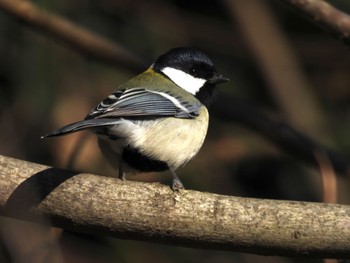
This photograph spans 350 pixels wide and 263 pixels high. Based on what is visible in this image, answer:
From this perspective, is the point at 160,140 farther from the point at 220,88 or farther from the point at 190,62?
the point at 220,88

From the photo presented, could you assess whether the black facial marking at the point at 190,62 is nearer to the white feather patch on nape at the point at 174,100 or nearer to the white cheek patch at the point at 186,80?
the white cheek patch at the point at 186,80

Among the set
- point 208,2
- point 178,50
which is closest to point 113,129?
point 178,50

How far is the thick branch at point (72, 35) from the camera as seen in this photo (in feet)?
10.3

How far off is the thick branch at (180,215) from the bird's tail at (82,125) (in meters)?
0.14

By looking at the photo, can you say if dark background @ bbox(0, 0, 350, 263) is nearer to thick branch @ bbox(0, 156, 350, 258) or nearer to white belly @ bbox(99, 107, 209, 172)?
white belly @ bbox(99, 107, 209, 172)

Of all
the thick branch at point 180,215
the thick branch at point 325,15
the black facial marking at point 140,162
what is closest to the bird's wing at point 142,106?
the black facial marking at point 140,162

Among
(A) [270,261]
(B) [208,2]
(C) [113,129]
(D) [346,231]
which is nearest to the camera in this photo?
(D) [346,231]

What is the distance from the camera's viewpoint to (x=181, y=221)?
80.5 inches

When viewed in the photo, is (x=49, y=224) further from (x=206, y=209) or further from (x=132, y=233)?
(x=206, y=209)

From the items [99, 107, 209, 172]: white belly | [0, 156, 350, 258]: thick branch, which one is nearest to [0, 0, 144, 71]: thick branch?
[99, 107, 209, 172]: white belly

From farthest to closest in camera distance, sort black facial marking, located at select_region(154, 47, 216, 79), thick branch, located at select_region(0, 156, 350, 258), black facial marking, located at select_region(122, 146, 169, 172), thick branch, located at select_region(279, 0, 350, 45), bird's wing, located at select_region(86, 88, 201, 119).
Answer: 1. black facial marking, located at select_region(154, 47, 216, 79)
2. thick branch, located at select_region(279, 0, 350, 45)
3. black facial marking, located at select_region(122, 146, 169, 172)
4. bird's wing, located at select_region(86, 88, 201, 119)
5. thick branch, located at select_region(0, 156, 350, 258)

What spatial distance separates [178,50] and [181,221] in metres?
1.08

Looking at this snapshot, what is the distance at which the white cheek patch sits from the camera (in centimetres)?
299

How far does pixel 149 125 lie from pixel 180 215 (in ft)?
1.82
